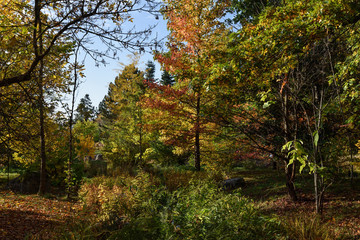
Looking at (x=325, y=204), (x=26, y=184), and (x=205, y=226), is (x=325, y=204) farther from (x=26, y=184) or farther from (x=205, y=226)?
(x=26, y=184)

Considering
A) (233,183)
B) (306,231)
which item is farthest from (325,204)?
(233,183)

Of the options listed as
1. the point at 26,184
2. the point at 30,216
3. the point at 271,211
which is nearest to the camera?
the point at 30,216

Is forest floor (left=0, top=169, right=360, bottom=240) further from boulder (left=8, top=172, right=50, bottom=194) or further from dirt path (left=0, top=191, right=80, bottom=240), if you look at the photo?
boulder (left=8, top=172, right=50, bottom=194)

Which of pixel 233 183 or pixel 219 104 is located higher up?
pixel 219 104

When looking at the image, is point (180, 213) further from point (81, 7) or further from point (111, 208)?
point (81, 7)

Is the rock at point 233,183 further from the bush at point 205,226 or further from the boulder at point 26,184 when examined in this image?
the boulder at point 26,184

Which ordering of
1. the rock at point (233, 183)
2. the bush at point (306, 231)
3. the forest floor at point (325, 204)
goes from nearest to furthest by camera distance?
1. the bush at point (306, 231)
2. the forest floor at point (325, 204)
3. the rock at point (233, 183)

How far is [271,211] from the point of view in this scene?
6688 millimetres

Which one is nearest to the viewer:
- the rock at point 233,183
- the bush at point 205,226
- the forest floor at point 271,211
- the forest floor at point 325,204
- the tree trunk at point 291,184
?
the bush at point 205,226

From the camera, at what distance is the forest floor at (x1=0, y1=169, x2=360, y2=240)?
4.86m

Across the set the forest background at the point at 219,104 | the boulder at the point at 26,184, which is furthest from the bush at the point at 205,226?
the boulder at the point at 26,184

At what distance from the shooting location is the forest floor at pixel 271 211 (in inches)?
191

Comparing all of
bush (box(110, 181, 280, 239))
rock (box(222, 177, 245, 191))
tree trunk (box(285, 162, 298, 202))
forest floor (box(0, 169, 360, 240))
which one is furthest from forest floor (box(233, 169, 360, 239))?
bush (box(110, 181, 280, 239))

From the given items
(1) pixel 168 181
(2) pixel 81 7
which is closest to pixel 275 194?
(1) pixel 168 181
